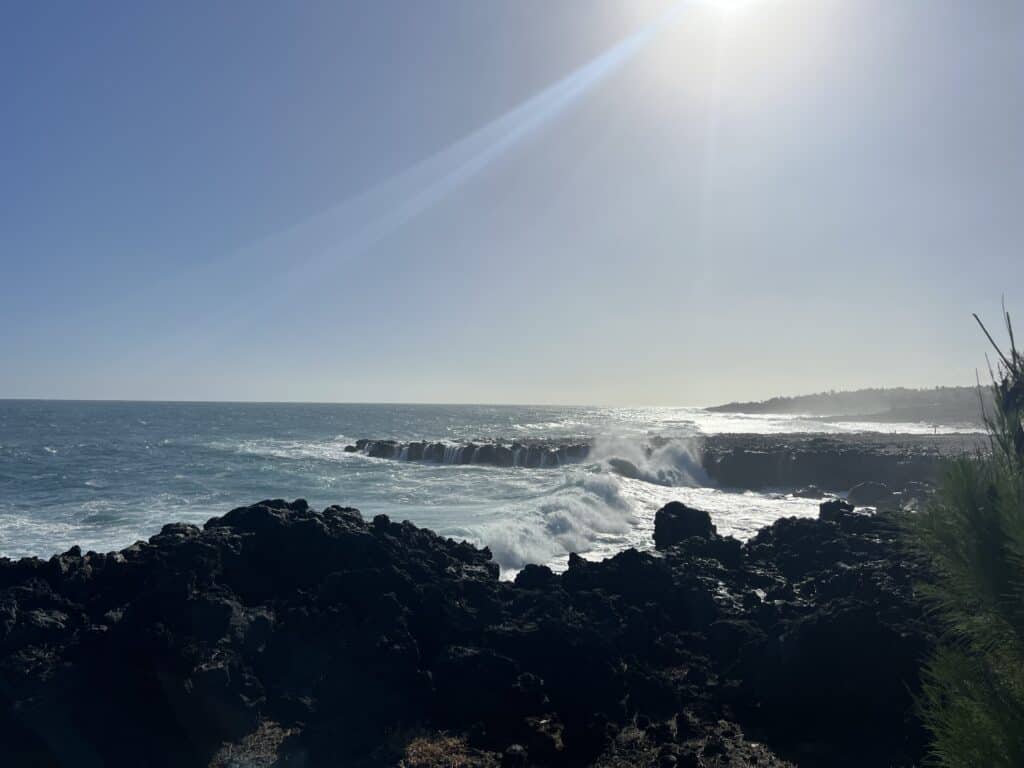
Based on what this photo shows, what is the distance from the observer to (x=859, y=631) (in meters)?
8.62

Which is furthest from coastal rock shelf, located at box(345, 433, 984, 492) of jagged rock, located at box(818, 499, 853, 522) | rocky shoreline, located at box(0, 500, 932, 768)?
rocky shoreline, located at box(0, 500, 932, 768)

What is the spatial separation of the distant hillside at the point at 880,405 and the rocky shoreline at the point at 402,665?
103530 millimetres

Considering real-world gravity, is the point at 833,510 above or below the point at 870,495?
above

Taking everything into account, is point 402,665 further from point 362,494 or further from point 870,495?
point 870,495

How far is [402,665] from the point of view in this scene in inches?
335

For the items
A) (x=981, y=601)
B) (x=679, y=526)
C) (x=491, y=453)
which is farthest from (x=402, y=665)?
(x=491, y=453)

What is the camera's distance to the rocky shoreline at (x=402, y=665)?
24.0ft

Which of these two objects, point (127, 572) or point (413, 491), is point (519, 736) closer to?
point (127, 572)

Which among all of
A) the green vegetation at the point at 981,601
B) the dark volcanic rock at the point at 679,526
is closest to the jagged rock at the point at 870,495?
the dark volcanic rock at the point at 679,526

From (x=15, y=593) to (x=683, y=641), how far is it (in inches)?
403

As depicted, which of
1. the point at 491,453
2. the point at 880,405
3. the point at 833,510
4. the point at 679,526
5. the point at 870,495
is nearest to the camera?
the point at 679,526

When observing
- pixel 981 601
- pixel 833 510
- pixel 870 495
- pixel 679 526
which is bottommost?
pixel 870 495

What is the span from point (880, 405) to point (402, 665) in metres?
156

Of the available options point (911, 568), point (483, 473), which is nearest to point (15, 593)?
point (911, 568)
